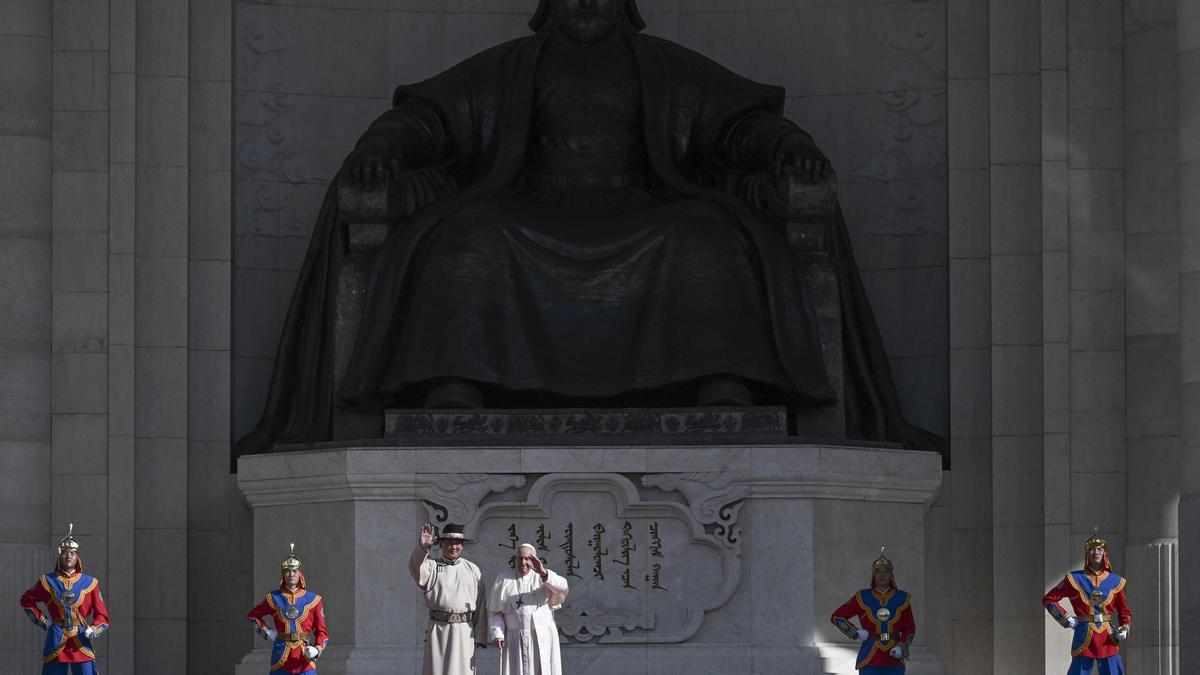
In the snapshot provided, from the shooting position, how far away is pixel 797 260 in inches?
672

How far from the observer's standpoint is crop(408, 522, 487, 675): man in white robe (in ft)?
45.8

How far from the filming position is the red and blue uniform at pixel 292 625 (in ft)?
48.9

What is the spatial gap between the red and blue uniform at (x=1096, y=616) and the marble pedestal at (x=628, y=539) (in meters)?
1.11

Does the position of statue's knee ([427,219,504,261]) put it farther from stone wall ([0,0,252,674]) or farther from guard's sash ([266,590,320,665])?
guard's sash ([266,590,320,665])

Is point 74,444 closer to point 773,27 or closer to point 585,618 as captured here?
point 585,618

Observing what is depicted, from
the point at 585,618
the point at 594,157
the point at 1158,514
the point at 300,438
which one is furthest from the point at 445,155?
the point at 1158,514

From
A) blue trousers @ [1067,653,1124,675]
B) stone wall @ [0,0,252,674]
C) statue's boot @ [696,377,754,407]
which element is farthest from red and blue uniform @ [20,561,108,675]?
blue trousers @ [1067,653,1124,675]

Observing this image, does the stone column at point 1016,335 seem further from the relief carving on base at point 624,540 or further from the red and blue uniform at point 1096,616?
the relief carving on base at point 624,540

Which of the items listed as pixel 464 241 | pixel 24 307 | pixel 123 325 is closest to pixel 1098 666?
pixel 464 241

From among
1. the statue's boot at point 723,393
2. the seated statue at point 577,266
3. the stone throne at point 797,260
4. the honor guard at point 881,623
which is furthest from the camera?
the stone throne at point 797,260

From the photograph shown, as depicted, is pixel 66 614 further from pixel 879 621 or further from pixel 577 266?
pixel 879 621

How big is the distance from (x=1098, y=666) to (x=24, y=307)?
22.3 ft

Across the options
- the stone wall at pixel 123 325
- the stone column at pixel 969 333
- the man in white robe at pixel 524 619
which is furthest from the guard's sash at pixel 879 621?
the stone wall at pixel 123 325

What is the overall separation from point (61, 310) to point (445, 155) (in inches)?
102
